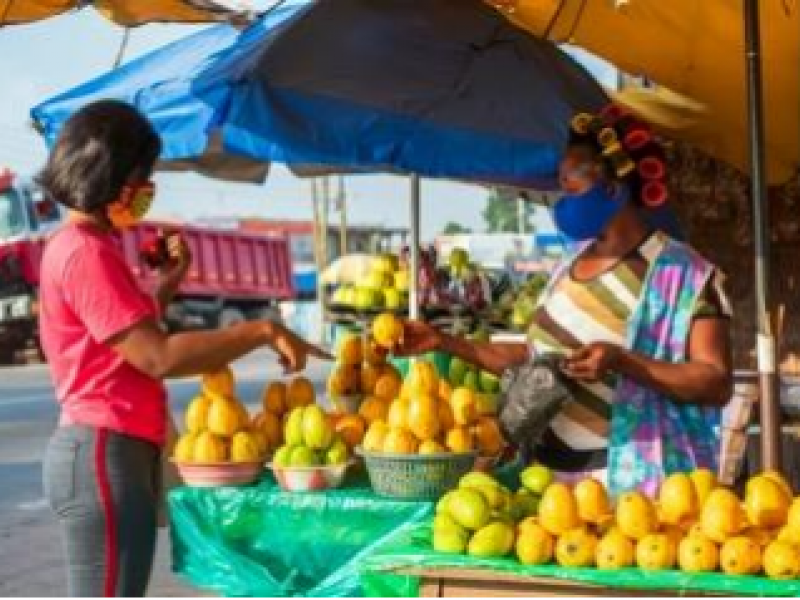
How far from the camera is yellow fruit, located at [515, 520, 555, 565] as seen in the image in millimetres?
2621

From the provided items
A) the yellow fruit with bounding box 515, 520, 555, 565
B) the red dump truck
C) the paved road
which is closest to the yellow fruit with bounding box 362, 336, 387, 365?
the yellow fruit with bounding box 515, 520, 555, 565

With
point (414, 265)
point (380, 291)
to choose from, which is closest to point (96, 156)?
point (414, 265)

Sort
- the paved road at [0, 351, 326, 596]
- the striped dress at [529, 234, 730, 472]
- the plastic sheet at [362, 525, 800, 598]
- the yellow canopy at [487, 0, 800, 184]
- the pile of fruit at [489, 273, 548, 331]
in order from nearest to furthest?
the plastic sheet at [362, 525, 800, 598]
the striped dress at [529, 234, 730, 472]
the yellow canopy at [487, 0, 800, 184]
the paved road at [0, 351, 326, 596]
the pile of fruit at [489, 273, 548, 331]

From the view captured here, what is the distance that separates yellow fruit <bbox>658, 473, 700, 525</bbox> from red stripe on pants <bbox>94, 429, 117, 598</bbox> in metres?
1.21

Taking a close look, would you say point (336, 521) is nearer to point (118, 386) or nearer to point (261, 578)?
point (261, 578)

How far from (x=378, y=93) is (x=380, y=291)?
172 cm

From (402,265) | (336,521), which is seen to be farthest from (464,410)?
(402,265)

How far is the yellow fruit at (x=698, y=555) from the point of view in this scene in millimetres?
2498

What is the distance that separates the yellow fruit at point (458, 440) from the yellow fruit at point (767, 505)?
90cm

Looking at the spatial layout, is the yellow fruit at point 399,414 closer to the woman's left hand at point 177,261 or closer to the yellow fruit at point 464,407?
the yellow fruit at point 464,407

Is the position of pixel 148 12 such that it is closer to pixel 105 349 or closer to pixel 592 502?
pixel 105 349

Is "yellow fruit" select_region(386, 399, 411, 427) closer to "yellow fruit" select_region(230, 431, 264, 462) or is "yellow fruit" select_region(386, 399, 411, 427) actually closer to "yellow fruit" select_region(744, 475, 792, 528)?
"yellow fruit" select_region(230, 431, 264, 462)

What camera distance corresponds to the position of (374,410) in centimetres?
383

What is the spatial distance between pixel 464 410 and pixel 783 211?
146 inches
